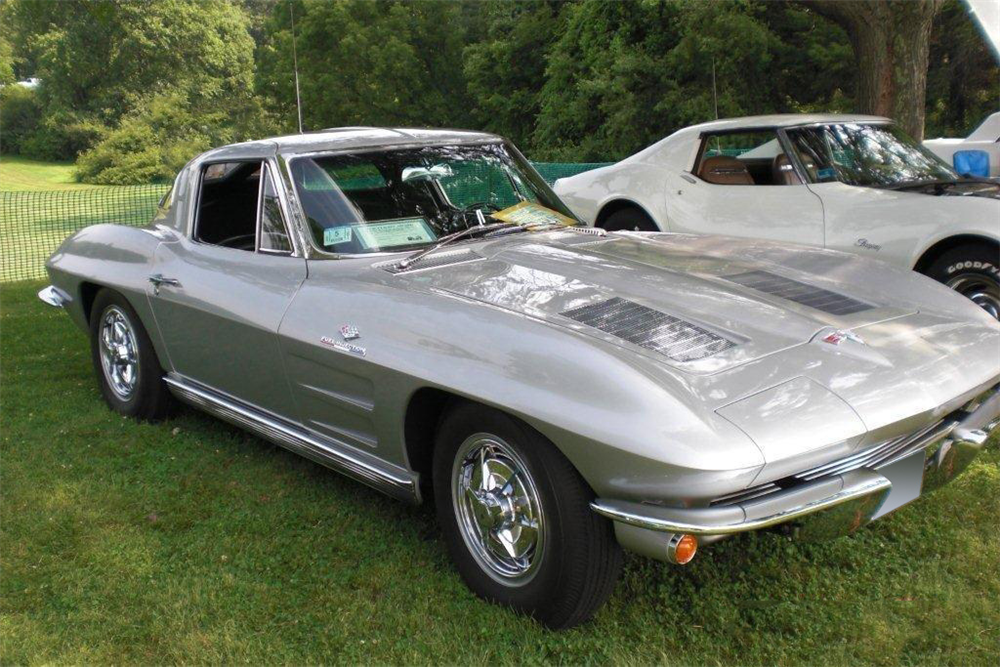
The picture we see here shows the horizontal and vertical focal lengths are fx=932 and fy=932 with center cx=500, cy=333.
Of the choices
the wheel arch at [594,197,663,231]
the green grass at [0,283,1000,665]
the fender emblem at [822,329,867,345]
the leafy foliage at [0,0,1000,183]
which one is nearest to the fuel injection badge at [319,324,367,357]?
the green grass at [0,283,1000,665]

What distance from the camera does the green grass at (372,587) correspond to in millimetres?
2840

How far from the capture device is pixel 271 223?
160 inches

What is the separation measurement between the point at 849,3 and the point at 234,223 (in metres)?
9.17

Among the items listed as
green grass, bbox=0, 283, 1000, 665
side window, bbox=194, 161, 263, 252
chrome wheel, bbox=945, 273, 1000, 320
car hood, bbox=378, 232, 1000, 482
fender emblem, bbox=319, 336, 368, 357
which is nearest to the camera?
car hood, bbox=378, 232, 1000, 482

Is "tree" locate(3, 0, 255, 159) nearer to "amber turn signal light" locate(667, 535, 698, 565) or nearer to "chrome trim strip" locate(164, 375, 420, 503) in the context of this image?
"chrome trim strip" locate(164, 375, 420, 503)

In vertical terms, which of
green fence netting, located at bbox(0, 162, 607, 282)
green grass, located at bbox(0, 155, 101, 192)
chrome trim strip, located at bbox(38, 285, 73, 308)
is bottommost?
green grass, located at bbox(0, 155, 101, 192)

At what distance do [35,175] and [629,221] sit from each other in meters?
38.1

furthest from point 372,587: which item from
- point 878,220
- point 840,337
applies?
point 878,220

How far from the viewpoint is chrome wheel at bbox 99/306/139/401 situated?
5.11 m

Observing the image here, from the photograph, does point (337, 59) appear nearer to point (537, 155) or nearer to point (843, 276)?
point (537, 155)

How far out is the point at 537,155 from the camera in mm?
26078

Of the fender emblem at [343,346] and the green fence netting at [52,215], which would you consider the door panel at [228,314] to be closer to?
the fender emblem at [343,346]

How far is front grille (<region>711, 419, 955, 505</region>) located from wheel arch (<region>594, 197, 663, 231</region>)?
15.3 ft

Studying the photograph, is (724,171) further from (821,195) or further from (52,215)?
(52,215)
